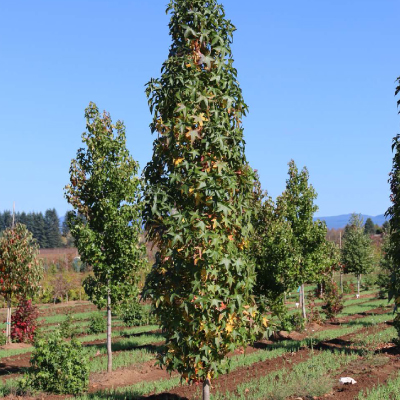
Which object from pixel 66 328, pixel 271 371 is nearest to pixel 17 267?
pixel 66 328

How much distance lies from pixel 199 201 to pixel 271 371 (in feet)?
22.3

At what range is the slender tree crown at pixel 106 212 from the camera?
44.9ft

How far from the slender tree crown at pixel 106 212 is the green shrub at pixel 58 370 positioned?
247 centimetres

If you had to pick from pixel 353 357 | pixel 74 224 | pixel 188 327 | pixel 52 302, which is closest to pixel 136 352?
pixel 74 224

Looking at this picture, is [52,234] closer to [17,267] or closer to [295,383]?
[17,267]

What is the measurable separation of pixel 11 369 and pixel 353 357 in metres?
10.6

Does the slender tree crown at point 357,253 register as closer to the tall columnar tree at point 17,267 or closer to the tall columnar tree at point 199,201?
the tall columnar tree at point 17,267

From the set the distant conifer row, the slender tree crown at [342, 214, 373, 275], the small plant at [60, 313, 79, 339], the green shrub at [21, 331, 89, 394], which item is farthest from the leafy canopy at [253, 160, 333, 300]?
the distant conifer row

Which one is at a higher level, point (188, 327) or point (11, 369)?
point (188, 327)

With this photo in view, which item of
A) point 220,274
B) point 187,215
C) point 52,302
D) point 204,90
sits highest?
point 204,90

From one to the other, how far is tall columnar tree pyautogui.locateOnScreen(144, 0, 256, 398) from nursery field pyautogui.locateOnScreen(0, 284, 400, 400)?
2.72 metres

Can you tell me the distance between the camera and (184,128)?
7.29 meters

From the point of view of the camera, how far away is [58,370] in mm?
11094

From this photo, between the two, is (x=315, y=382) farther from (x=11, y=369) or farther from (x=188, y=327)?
(x=11, y=369)
